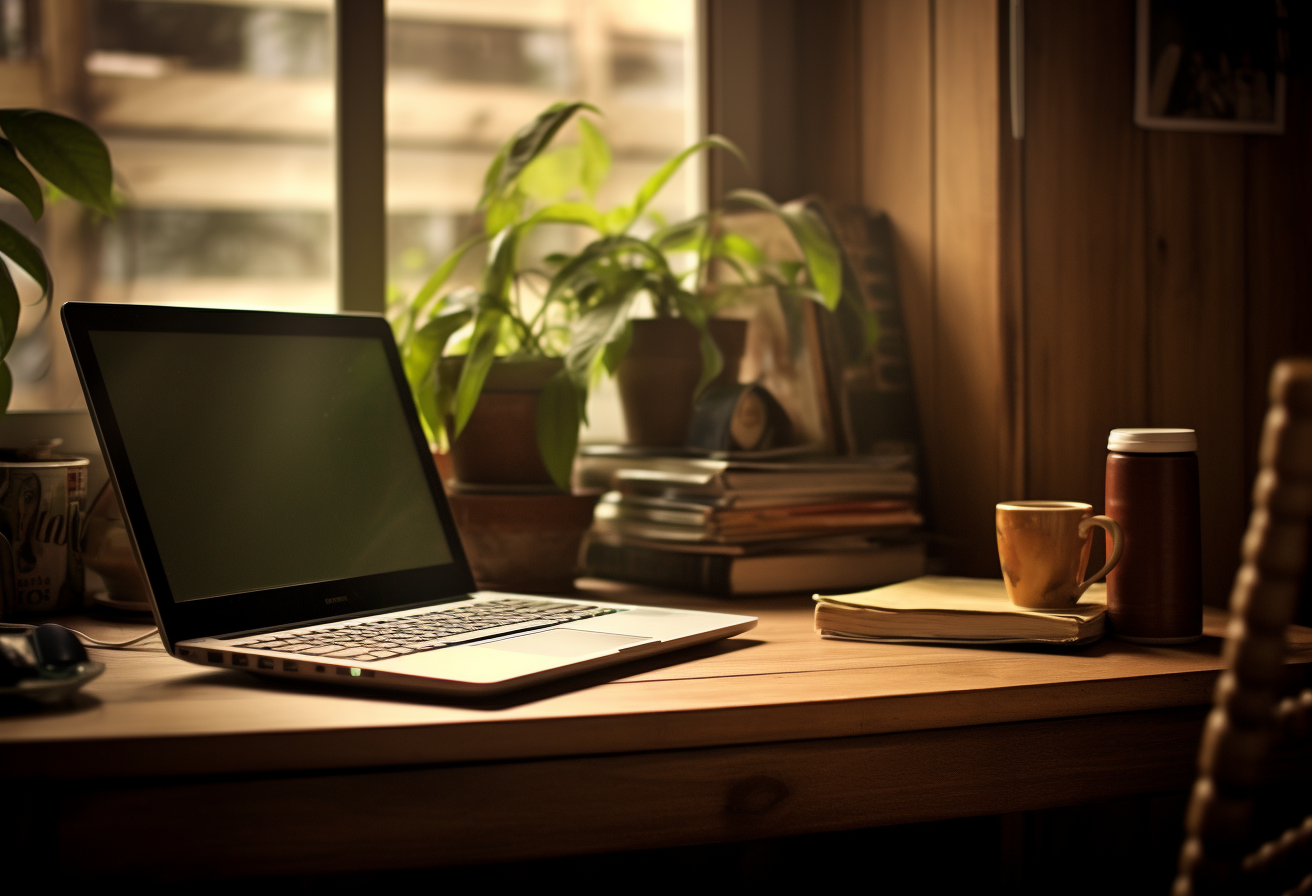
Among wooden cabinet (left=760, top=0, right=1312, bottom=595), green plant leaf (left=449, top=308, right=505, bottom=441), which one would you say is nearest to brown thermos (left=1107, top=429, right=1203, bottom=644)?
wooden cabinet (left=760, top=0, right=1312, bottom=595)

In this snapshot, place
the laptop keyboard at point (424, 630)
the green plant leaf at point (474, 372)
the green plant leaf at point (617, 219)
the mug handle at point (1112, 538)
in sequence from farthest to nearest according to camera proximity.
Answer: the green plant leaf at point (617, 219) → the green plant leaf at point (474, 372) → the mug handle at point (1112, 538) → the laptop keyboard at point (424, 630)

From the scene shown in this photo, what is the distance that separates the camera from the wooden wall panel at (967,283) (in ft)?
3.81

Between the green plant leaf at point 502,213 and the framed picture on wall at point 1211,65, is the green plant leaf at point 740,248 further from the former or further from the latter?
the framed picture on wall at point 1211,65

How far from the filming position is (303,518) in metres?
0.89

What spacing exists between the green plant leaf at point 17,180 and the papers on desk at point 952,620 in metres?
0.75

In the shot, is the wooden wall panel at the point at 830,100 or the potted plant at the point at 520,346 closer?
the potted plant at the point at 520,346

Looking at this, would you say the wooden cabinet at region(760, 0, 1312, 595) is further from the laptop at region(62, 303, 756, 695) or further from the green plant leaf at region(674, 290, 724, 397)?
the laptop at region(62, 303, 756, 695)

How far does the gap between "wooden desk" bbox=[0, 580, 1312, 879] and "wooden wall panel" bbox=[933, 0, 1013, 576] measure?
406 millimetres

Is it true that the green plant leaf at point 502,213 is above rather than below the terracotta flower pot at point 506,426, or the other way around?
above

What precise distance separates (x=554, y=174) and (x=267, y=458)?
63 centimetres

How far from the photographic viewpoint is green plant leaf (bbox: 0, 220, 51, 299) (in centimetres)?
93

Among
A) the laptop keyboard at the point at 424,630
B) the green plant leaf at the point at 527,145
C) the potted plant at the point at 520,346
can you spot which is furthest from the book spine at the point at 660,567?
the green plant leaf at the point at 527,145

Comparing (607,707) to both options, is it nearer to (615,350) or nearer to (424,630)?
(424,630)

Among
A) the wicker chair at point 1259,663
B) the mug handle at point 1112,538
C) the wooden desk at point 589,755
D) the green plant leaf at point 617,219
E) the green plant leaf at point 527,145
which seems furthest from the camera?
the green plant leaf at point 617,219
